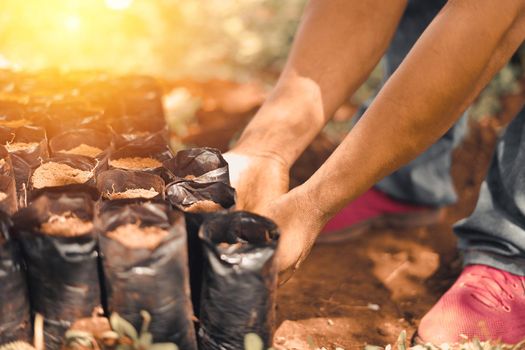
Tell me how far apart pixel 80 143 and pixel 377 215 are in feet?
4.26

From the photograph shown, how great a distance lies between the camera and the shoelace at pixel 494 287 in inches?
85.7

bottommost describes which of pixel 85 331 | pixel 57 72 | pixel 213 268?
pixel 85 331

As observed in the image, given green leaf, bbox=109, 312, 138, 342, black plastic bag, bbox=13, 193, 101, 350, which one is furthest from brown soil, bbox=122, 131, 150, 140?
green leaf, bbox=109, 312, 138, 342

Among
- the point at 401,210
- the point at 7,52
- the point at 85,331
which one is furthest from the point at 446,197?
the point at 7,52

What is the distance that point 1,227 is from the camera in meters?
1.60

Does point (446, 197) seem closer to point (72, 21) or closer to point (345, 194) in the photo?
point (345, 194)

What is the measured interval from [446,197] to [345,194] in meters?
Answer: 1.15

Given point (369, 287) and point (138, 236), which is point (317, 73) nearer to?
point (369, 287)

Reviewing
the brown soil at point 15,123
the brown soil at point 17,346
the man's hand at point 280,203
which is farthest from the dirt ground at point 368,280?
the brown soil at point 15,123

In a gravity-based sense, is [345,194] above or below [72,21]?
below

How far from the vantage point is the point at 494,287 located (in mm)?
2207

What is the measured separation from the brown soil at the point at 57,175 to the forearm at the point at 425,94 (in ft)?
2.17

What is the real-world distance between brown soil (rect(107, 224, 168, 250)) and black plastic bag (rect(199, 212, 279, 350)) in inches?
4.4

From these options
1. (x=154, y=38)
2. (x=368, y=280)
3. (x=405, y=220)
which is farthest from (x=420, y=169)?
(x=154, y=38)
